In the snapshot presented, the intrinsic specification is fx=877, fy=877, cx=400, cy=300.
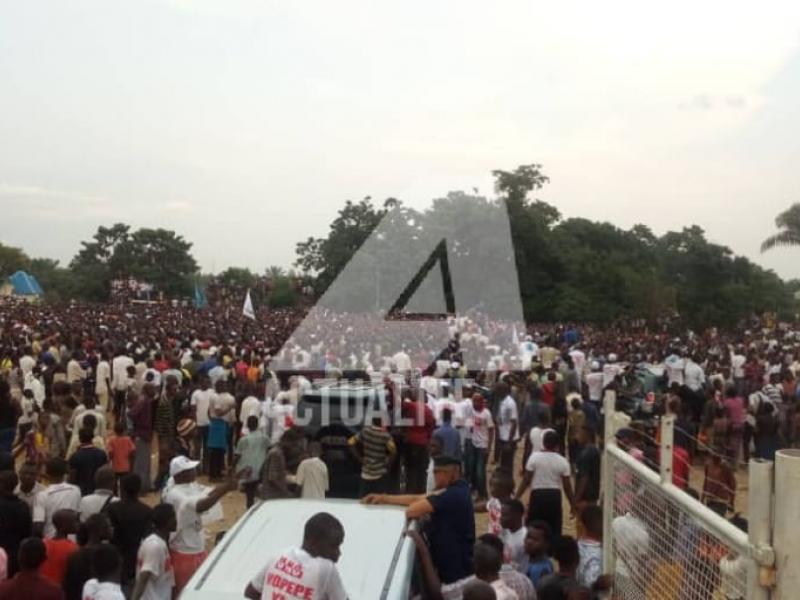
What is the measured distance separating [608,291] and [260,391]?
32.2m

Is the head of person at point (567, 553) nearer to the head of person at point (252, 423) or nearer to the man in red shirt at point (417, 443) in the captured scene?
the head of person at point (252, 423)

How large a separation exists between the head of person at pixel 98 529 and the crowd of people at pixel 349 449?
0.04 feet

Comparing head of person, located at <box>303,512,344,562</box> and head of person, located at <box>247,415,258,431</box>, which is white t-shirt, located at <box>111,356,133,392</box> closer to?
head of person, located at <box>247,415,258,431</box>

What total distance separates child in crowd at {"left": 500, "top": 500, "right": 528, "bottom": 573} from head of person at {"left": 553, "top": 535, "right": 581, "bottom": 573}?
0.50 metres

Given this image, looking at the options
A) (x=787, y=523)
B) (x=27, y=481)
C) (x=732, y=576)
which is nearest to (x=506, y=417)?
(x=27, y=481)

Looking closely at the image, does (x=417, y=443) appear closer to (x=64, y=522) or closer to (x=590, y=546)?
(x=590, y=546)

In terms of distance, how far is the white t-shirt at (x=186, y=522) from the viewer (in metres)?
5.86

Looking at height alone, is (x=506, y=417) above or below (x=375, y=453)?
above

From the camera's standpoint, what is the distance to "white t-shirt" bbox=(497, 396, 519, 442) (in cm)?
1081

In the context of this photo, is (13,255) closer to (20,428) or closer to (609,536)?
(20,428)

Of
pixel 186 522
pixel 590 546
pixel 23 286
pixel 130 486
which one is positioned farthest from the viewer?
→ pixel 23 286

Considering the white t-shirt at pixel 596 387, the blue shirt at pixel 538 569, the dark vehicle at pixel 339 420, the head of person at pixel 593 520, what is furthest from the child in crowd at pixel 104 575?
the white t-shirt at pixel 596 387

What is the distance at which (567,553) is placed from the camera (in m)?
5.04

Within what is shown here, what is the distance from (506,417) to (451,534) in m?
5.64
